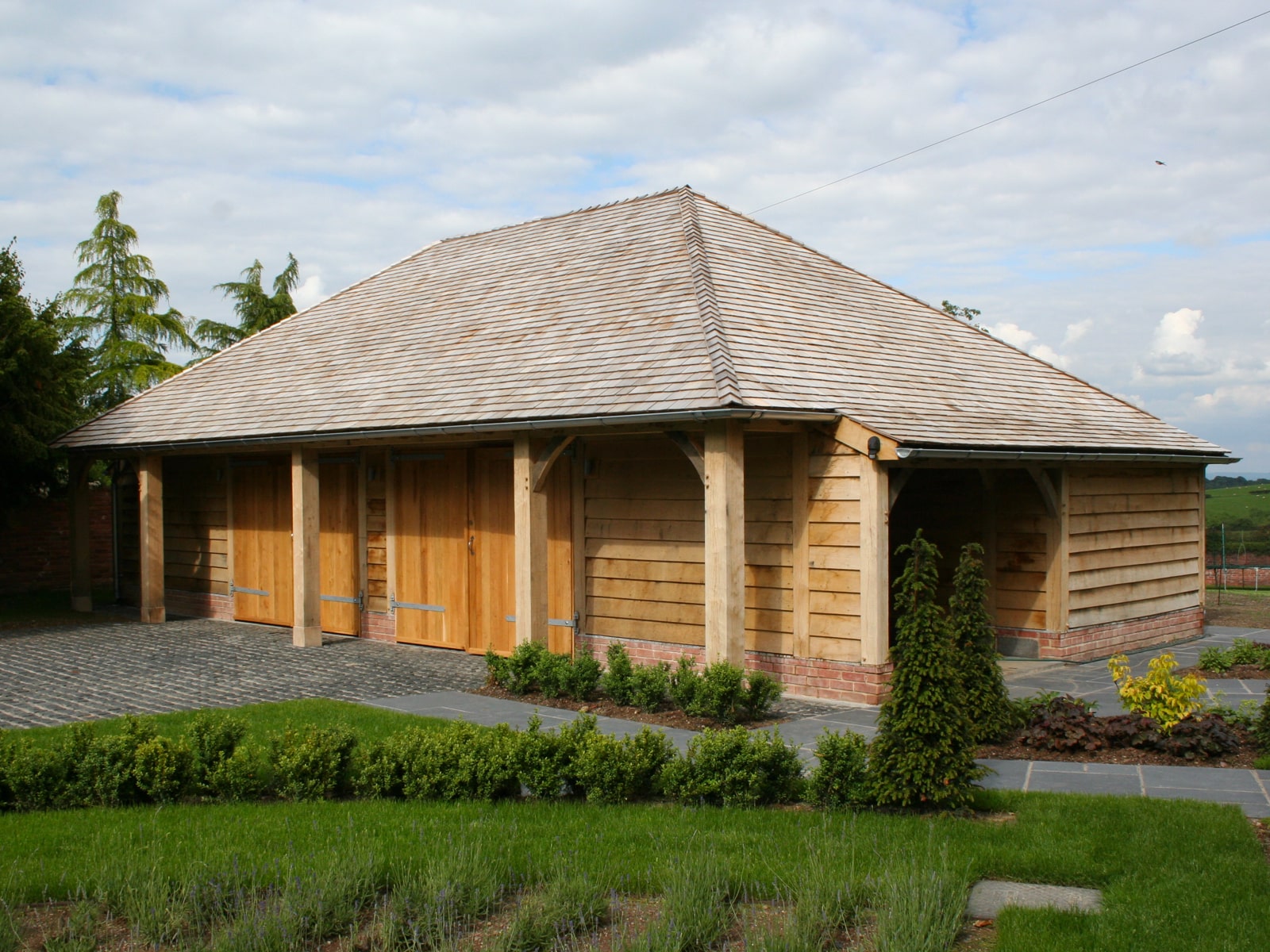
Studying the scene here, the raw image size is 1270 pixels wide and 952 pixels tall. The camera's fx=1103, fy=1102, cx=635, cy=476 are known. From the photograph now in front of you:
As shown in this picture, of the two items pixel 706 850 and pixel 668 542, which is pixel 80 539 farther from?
pixel 706 850

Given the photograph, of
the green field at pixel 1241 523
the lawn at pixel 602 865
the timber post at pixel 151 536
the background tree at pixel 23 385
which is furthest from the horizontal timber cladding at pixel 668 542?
the green field at pixel 1241 523

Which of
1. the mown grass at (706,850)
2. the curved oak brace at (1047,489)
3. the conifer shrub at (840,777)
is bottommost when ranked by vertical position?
the mown grass at (706,850)

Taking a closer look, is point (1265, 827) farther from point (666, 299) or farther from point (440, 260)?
point (440, 260)

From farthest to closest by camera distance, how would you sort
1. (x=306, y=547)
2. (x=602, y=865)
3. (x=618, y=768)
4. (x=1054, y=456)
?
(x=306, y=547), (x=1054, y=456), (x=618, y=768), (x=602, y=865)

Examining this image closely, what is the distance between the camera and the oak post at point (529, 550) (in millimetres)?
11836

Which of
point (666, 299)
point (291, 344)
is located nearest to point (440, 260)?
point (291, 344)

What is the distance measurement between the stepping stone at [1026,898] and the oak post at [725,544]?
187 inches

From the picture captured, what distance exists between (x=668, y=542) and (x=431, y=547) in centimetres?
409

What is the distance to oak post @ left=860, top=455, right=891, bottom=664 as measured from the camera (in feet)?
33.2

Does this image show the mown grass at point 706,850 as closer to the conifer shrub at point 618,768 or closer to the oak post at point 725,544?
the conifer shrub at point 618,768

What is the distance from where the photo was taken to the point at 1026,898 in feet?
16.9

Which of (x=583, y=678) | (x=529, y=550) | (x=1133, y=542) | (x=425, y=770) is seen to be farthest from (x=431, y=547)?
(x=1133, y=542)

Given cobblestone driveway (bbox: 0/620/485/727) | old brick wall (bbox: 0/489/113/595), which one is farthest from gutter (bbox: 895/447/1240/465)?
old brick wall (bbox: 0/489/113/595)

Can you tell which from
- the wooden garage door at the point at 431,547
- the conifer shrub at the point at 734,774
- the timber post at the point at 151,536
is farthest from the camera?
the timber post at the point at 151,536
